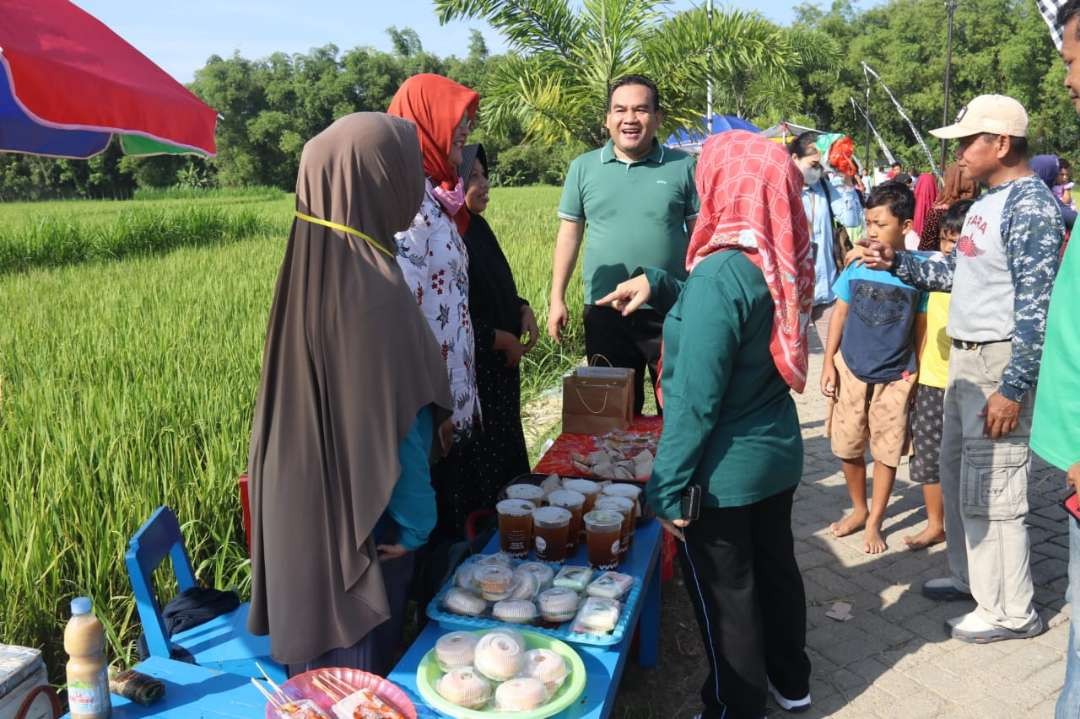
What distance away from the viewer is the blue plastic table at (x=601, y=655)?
1805 mm

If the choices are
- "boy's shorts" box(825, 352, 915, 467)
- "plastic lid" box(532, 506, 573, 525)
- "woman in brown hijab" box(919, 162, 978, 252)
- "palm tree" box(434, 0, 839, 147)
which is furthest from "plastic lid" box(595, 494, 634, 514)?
"palm tree" box(434, 0, 839, 147)

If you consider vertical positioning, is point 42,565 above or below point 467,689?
below

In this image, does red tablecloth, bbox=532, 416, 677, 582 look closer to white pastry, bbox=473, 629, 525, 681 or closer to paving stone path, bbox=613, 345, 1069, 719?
paving stone path, bbox=613, 345, 1069, 719

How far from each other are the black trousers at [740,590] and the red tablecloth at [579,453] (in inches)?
17.4

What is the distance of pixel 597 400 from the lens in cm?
346

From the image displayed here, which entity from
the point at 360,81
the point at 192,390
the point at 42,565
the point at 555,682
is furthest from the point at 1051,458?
the point at 360,81

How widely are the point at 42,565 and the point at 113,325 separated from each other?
378 cm

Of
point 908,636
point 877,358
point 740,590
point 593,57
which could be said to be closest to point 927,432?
point 877,358

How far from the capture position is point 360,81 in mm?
56500

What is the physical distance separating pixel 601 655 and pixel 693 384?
0.71 m

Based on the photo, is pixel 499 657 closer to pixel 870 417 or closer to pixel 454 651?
pixel 454 651

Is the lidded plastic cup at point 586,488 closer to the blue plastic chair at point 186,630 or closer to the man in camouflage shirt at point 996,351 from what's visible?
the blue plastic chair at point 186,630

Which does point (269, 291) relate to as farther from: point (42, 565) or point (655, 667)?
point (655, 667)

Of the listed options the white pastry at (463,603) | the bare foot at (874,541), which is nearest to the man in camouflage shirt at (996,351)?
the bare foot at (874,541)
